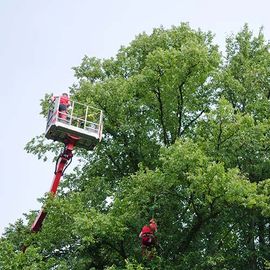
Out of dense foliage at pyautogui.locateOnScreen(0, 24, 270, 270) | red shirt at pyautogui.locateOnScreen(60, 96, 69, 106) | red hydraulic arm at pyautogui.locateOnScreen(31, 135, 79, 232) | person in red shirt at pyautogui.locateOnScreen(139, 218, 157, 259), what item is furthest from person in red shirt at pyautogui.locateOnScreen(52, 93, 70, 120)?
person in red shirt at pyautogui.locateOnScreen(139, 218, 157, 259)

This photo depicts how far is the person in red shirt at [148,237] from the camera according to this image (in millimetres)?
19531

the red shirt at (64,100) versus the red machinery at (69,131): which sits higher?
the red shirt at (64,100)

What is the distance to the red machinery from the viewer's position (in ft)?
70.2

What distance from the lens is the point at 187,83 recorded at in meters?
24.5

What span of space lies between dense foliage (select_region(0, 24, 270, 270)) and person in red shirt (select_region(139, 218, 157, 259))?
400 millimetres

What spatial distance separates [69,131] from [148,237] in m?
5.24

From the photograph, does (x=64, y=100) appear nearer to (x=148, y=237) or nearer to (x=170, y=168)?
(x=170, y=168)

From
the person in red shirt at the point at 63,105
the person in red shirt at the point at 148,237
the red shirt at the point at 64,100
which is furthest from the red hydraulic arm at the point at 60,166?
the person in red shirt at the point at 148,237

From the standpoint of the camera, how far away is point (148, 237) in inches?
777

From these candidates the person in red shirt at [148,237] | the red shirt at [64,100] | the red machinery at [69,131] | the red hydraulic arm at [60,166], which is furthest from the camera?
the red shirt at [64,100]

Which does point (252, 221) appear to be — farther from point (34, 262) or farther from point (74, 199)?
point (34, 262)

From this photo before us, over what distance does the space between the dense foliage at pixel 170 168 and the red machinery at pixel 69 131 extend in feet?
4.16

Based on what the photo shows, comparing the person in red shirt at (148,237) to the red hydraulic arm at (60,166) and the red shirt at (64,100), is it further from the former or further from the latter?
the red shirt at (64,100)

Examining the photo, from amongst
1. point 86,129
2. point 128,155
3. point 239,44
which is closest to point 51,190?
point 86,129
